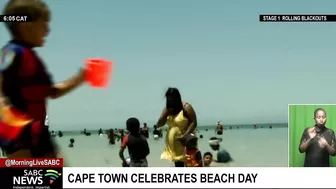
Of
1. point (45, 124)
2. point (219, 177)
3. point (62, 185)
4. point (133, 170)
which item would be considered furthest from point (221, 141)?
point (45, 124)

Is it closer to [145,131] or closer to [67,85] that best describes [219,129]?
[145,131]

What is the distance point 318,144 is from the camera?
6254 millimetres

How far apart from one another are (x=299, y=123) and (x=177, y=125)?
1.30 m

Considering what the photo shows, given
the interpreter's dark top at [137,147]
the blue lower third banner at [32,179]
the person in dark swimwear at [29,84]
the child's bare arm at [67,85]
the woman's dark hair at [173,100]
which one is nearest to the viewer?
the person in dark swimwear at [29,84]

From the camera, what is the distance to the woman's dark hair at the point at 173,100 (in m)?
6.06

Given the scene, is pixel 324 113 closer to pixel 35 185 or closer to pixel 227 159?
pixel 227 159

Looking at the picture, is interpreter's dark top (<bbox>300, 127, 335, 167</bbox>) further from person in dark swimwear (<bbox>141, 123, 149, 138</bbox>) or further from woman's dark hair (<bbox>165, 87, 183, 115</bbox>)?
person in dark swimwear (<bbox>141, 123, 149, 138</bbox>)

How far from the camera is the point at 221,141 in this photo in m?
6.82

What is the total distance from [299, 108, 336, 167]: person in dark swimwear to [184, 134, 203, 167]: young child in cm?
110

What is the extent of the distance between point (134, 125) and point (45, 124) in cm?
141

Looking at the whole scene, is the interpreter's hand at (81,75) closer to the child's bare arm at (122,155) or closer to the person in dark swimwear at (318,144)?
the child's bare arm at (122,155)

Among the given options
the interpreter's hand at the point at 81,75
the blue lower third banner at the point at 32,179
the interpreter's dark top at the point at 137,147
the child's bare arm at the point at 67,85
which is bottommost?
the blue lower third banner at the point at 32,179

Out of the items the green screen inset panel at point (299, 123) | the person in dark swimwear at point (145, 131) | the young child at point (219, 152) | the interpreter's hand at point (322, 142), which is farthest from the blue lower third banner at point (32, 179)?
the interpreter's hand at point (322, 142)

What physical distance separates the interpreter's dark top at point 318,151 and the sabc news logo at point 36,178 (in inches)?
102
